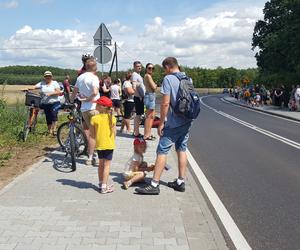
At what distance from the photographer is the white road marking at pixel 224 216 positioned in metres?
5.21

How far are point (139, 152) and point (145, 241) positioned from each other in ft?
9.86

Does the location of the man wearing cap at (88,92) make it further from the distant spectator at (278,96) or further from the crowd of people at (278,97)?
the distant spectator at (278,96)

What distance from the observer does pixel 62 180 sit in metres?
7.81

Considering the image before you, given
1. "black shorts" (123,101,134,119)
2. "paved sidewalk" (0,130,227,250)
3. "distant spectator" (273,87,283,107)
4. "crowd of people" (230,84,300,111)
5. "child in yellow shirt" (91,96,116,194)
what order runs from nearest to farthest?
"paved sidewalk" (0,130,227,250) → "child in yellow shirt" (91,96,116,194) → "black shorts" (123,101,134,119) → "crowd of people" (230,84,300,111) → "distant spectator" (273,87,283,107)

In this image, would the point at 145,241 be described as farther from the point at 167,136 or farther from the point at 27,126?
the point at 27,126

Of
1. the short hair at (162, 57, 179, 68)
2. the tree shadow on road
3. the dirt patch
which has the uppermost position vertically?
the short hair at (162, 57, 179, 68)

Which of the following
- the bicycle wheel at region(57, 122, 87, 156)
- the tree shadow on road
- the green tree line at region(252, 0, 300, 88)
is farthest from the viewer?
the green tree line at region(252, 0, 300, 88)

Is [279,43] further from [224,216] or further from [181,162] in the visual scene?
[224,216]

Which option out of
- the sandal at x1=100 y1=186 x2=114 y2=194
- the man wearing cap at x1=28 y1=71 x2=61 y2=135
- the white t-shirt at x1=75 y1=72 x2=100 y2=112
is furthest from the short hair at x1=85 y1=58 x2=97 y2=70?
the man wearing cap at x1=28 y1=71 x2=61 y2=135

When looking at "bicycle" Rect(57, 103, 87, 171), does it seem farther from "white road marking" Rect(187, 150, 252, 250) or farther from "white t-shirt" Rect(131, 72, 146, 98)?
"white t-shirt" Rect(131, 72, 146, 98)

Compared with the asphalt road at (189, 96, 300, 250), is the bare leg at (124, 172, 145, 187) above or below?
above

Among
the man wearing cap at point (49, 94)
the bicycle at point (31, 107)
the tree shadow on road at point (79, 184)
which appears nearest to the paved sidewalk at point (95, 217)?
the tree shadow on road at point (79, 184)

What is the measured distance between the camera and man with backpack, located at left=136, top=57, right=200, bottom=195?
22.8 ft

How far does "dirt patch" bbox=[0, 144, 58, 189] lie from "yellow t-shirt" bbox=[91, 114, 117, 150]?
66.1 inches
